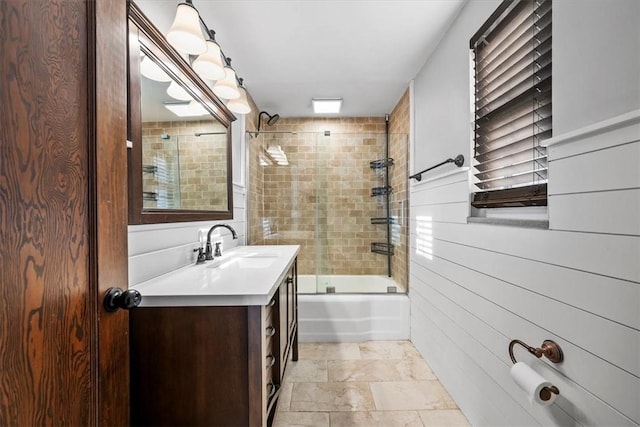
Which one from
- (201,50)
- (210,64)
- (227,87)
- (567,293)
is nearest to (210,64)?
(210,64)

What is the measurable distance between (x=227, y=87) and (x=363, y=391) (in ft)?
7.05

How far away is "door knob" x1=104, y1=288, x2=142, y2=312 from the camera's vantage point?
Answer: 81 cm

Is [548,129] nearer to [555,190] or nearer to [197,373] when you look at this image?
[555,190]

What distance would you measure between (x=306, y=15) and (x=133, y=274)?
1.71 m

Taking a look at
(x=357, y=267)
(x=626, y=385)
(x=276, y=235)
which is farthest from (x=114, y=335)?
(x=357, y=267)

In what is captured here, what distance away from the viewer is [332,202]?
331 cm

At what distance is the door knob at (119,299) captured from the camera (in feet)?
2.67

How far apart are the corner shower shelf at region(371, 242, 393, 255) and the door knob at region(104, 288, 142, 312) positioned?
273 cm

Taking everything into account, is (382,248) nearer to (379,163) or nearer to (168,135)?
(379,163)

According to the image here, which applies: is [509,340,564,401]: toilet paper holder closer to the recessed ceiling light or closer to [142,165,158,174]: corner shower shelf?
[142,165,158,174]: corner shower shelf

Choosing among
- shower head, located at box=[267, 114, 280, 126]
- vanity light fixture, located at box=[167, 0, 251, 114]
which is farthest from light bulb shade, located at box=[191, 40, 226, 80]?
shower head, located at box=[267, 114, 280, 126]

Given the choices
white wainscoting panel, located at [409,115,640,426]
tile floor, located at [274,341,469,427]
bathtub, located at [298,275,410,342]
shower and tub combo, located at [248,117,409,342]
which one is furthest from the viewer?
shower and tub combo, located at [248,117,409,342]

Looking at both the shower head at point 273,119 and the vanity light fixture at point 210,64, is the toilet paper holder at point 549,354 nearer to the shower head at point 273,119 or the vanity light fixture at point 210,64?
the vanity light fixture at point 210,64

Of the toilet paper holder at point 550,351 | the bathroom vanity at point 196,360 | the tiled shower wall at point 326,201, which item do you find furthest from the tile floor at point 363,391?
the tiled shower wall at point 326,201
